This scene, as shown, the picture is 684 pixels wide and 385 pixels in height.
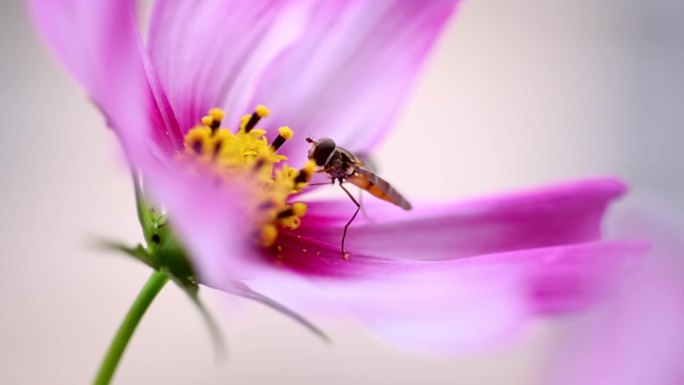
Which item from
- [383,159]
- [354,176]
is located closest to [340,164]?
[354,176]

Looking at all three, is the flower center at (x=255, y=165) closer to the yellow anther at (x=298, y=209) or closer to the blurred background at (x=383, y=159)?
the yellow anther at (x=298, y=209)

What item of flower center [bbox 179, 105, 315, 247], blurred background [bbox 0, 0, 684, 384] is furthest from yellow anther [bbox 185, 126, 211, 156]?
blurred background [bbox 0, 0, 684, 384]

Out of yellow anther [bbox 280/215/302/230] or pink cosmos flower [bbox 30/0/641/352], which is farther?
yellow anther [bbox 280/215/302/230]

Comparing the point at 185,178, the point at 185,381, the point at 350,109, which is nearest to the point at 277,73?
the point at 350,109

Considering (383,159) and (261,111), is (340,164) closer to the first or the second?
(261,111)

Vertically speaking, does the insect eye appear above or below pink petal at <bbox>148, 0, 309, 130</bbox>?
below

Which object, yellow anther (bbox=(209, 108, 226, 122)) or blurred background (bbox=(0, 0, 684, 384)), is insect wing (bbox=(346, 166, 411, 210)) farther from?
blurred background (bbox=(0, 0, 684, 384))

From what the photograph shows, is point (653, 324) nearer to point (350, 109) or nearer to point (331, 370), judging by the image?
point (350, 109)

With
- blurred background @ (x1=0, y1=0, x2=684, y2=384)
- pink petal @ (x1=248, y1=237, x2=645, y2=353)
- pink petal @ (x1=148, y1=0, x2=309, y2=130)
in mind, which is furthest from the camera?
blurred background @ (x1=0, y1=0, x2=684, y2=384)

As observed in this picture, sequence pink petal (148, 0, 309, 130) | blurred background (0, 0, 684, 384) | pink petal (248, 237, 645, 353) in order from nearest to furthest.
A: 1. pink petal (248, 237, 645, 353)
2. pink petal (148, 0, 309, 130)
3. blurred background (0, 0, 684, 384)

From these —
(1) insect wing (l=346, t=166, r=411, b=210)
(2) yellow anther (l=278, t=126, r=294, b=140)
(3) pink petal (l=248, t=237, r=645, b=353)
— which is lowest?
(3) pink petal (l=248, t=237, r=645, b=353)
